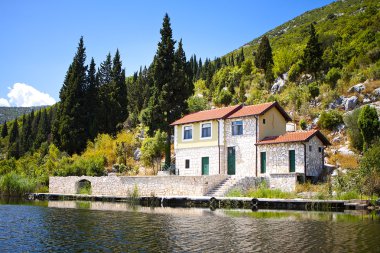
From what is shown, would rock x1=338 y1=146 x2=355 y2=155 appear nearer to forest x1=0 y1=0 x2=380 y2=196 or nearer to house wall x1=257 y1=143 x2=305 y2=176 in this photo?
forest x1=0 y1=0 x2=380 y2=196

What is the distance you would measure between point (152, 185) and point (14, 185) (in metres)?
16.3

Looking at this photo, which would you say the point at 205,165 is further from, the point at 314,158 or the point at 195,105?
the point at 195,105

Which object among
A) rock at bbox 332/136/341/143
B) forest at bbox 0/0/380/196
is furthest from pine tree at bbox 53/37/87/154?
rock at bbox 332/136/341/143

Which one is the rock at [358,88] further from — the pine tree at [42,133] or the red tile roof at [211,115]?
the pine tree at [42,133]

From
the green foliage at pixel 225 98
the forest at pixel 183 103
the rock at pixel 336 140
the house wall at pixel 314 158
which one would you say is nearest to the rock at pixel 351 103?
the forest at pixel 183 103

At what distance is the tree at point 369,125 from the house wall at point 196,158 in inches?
437

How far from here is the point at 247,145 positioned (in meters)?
33.6

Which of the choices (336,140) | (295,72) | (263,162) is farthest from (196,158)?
(295,72)

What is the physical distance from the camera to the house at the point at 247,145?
30688 millimetres

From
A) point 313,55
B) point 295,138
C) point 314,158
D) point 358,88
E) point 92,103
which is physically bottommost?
point 314,158

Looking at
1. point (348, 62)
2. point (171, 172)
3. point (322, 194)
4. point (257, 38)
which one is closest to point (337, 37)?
point (348, 62)

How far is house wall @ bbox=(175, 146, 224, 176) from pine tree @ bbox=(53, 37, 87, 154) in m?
20.8

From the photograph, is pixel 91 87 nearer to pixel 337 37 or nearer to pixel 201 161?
pixel 201 161

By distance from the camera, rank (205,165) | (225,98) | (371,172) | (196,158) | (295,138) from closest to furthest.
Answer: (371,172), (295,138), (205,165), (196,158), (225,98)
